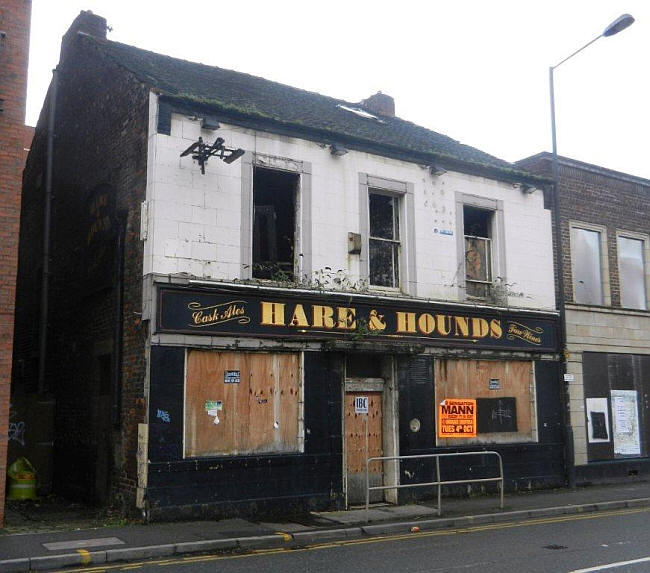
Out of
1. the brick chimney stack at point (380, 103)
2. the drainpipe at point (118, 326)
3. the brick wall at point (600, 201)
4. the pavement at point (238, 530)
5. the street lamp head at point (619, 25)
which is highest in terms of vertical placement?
the brick chimney stack at point (380, 103)

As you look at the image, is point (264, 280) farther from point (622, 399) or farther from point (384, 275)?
point (622, 399)

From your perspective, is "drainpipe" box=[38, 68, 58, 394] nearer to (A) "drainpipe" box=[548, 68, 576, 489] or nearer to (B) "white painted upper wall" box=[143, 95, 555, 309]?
(B) "white painted upper wall" box=[143, 95, 555, 309]

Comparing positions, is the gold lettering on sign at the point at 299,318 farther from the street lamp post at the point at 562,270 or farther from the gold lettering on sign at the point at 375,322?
the street lamp post at the point at 562,270

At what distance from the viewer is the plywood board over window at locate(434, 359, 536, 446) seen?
15.5 meters

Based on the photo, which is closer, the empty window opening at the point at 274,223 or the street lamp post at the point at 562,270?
the empty window opening at the point at 274,223

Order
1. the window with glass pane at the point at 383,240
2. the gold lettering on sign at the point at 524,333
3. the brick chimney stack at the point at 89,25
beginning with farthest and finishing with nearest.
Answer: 1. the brick chimney stack at the point at 89,25
2. the gold lettering on sign at the point at 524,333
3. the window with glass pane at the point at 383,240

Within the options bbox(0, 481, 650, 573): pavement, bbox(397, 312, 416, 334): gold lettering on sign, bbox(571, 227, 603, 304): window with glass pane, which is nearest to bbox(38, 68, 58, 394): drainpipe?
bbox(0, 481, 650, 573): pavement

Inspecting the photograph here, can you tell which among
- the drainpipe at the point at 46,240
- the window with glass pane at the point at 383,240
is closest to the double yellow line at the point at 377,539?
the window with glass pane at the point at 383,240

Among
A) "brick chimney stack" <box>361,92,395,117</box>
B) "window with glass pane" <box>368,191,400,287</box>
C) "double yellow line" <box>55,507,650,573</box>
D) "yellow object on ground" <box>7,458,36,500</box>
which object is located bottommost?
"double yellow line" <box>55,507,650,573</box>

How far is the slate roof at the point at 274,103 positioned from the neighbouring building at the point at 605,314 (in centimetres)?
218

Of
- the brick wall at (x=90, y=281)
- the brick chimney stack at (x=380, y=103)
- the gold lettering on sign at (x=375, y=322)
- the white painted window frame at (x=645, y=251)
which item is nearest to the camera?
the brick wall at (x=90, y=281)

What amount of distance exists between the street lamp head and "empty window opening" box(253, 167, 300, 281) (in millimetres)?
7733

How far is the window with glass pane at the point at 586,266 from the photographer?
18344mm

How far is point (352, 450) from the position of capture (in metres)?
14.1
